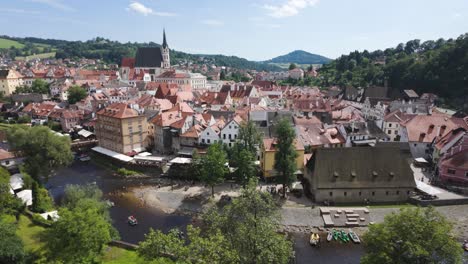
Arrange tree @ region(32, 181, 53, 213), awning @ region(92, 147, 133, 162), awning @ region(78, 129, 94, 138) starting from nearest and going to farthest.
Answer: tree @ region(32, 181, 53, 213) < awning @ region(92, 147, 133, 162) < awning @ region(78, 129, 94, 138)

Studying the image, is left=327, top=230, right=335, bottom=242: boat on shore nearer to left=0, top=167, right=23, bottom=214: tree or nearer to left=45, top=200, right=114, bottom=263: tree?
left=45, top=200, right=114, bottom=263: tree

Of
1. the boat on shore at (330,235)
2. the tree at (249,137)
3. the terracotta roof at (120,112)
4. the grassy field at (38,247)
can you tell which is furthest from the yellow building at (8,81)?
the boat on shore at (330,235)

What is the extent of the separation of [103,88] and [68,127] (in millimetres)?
36898

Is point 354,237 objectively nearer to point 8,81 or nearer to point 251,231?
point 251,231

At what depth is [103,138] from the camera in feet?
245

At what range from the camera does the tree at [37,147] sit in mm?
48844

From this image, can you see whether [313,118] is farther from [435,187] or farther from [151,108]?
[151,108]

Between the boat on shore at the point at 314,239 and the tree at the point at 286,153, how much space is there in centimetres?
935

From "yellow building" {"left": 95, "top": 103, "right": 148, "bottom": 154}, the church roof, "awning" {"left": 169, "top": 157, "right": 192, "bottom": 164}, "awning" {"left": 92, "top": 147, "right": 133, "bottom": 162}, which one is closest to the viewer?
"awning" {"left": 169, "top": 157, "right": 192, "bottom": 164}

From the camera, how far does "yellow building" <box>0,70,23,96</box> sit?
124 m

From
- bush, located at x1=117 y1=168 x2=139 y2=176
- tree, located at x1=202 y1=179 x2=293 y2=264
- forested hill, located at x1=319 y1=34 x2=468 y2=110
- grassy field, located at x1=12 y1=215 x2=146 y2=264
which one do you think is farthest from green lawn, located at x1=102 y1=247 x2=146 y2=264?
forested hill, located at x1=319 y1=34 x2=468 y2=110

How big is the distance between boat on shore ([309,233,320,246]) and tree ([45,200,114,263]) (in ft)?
74.8

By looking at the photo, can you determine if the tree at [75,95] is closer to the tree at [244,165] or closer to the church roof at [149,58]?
the church roof at [149,58]

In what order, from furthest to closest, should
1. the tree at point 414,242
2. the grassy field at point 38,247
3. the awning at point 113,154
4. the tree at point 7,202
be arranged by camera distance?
the awning at point 113,154
the tree at point 7,202
the grassy field at point 38,247
the tree at point 414,242
